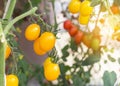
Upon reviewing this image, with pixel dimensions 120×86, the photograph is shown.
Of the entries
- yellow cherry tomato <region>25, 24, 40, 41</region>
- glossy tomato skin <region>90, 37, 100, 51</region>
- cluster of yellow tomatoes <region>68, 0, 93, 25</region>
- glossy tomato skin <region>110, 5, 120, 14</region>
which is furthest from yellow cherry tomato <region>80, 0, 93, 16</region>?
glossy tomato skin <region>90, 37, 100, 51</region>

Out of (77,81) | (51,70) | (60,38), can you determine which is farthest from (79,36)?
(51,70)

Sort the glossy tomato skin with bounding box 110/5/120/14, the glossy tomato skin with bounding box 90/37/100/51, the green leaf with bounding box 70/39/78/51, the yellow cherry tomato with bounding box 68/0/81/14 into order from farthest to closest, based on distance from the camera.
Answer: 1. the green leaf with bounding box 70/39/78/51
2. the glossy tomato skin with bounding box 90/37/100/51
3. the glossy tomato skin with bounding box 110/5/120/14
4. the yellow cherry tomato with bounding box 68/0/81/14

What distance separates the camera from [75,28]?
3.83 feet

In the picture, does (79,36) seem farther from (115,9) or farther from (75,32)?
(115,9)

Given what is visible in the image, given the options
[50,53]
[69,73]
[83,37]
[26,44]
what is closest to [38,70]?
[69,73]

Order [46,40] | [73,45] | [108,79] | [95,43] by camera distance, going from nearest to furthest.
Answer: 1. [46,40]
2. [108,79]
3. [95,43]
4. [73,45]

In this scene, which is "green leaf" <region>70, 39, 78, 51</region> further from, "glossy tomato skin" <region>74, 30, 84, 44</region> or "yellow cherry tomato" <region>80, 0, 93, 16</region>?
"yellow cherry tomato" <region>80, 0, 93, 16</region>

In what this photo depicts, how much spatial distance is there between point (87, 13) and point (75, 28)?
45cm

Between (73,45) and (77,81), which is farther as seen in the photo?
(73,45)

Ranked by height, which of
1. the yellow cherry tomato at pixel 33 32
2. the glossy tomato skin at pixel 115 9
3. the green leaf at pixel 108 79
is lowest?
the green leaf at pixel 108 79

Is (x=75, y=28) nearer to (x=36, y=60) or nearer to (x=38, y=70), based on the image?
(x=38, y=70)

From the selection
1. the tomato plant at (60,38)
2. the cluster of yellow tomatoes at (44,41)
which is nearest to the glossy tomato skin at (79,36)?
the tomato plant at (60,38)

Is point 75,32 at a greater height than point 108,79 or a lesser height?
greater

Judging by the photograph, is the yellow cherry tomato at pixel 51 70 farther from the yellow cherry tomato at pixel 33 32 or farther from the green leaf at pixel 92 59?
the green leaf at pixel 92 59
